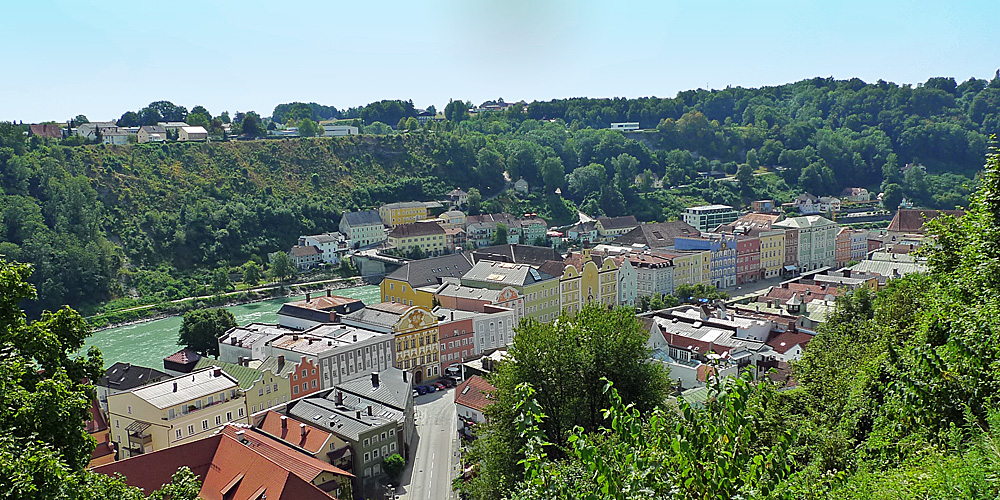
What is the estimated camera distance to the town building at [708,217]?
4272 centimetres

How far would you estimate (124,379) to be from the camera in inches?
639

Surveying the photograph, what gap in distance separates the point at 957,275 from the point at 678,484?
4811 millimetres

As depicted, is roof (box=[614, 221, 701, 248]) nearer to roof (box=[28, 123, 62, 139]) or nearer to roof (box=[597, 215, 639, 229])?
roof (box=[597, 215, 639, 229])

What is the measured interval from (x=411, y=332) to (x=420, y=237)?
20334 mm

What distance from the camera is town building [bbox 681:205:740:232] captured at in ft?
140

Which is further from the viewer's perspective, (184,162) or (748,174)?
(748,174)

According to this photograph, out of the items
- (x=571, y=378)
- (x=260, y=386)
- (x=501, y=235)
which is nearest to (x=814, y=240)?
(x=501, y=235)

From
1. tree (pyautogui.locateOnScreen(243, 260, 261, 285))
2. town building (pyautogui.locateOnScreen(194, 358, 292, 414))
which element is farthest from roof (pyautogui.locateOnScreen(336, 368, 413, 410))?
tree (pyautogui.locateOnScreen(243, 260, 261, 285))

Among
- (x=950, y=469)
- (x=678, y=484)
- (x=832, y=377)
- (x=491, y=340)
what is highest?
(x=678, y=484)

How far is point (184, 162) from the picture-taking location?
4488cm

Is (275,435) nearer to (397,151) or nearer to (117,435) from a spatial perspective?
(117,435)

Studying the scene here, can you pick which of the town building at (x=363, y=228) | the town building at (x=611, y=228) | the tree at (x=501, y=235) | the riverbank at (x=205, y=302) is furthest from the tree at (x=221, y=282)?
the town building at (x=611, y=228)

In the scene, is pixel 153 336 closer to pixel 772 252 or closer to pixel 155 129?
pixel 772 252

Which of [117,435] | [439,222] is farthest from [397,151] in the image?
[117,435]
